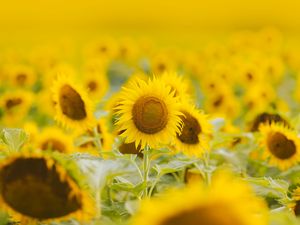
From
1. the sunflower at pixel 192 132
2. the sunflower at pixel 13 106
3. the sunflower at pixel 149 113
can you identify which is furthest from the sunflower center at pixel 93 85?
the sunflower at pixel 149 113

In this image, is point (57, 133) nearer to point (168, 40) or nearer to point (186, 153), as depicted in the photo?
point (186, 153)

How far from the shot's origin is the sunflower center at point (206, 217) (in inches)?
31.3

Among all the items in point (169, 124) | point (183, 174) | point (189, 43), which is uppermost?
point (189, 43)

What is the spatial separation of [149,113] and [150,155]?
101 mm

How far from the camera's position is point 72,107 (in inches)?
68.1

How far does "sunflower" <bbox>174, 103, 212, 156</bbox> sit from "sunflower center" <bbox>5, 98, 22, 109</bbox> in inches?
48.9

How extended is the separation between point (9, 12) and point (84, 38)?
28.6 inches

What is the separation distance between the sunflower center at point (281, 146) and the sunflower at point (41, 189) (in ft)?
2.73

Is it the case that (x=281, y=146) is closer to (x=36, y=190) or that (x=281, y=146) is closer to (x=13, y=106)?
(x=36, y=190)

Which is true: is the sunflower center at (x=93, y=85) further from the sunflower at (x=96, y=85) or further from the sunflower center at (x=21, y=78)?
the sunflower center at (x=21, y=78)

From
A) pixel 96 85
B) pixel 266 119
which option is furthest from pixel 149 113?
pixel 96 85

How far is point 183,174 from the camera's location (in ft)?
5.90

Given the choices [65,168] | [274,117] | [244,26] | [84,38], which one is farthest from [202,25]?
[65,168]

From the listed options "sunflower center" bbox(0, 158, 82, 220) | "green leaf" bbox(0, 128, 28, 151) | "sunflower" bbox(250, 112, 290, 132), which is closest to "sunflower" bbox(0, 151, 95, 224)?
"sunflower center" bbox(0, 158, 82, 220)
